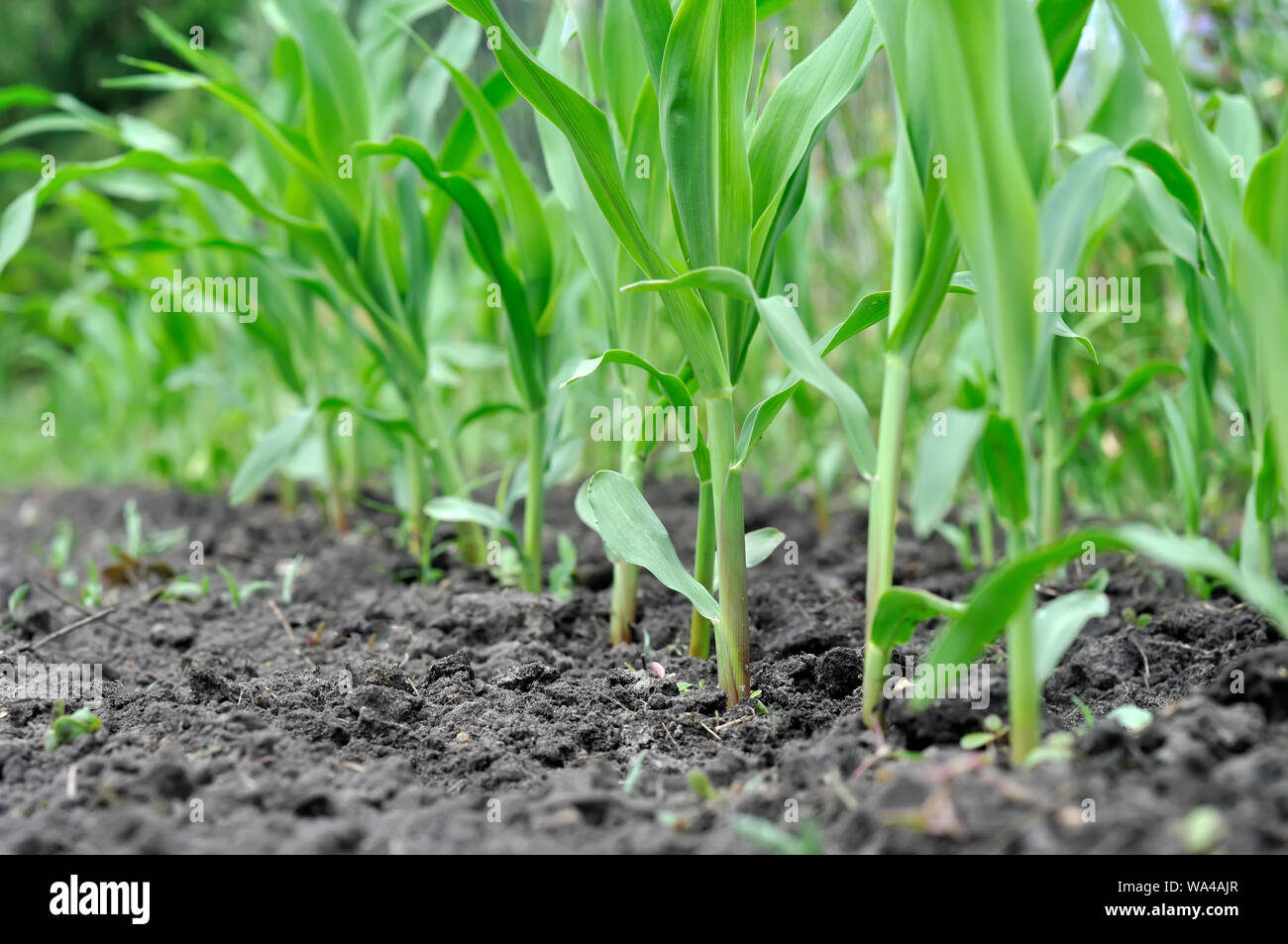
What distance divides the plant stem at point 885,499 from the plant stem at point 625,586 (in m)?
0.48

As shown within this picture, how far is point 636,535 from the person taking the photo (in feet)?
3.55

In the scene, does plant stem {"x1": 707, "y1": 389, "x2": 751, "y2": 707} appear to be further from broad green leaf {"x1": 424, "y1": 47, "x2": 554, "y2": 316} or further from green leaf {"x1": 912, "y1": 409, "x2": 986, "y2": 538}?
broad green leaf {"x1": 424, "y1": 47, "x2": 554, "y2": 316}

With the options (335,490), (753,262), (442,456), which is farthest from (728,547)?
(335,490)

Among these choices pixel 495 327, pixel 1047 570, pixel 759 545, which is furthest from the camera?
pixel 495 327

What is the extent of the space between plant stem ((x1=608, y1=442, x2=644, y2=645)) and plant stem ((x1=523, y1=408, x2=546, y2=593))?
221 millimetres

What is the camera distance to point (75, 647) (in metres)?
1.42

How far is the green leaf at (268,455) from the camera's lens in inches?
61.0

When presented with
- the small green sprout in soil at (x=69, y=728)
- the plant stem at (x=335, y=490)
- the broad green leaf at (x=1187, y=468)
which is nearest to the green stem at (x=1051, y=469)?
the broad green leaf at (x=1187, y=468)

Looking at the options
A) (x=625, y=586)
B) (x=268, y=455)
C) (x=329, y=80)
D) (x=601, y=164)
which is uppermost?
(x=329, y=80)

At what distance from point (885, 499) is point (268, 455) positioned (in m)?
1.12

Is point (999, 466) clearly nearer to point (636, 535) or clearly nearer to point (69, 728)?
point (636, 535)

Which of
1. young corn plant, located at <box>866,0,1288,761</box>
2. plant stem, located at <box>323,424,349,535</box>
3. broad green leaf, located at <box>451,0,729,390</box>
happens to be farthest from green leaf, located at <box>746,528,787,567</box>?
plant stem, located at <box>323,424,349,535</box>

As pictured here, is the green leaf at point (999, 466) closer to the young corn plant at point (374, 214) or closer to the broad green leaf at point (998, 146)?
the broad green leaf at point (998, 146)
